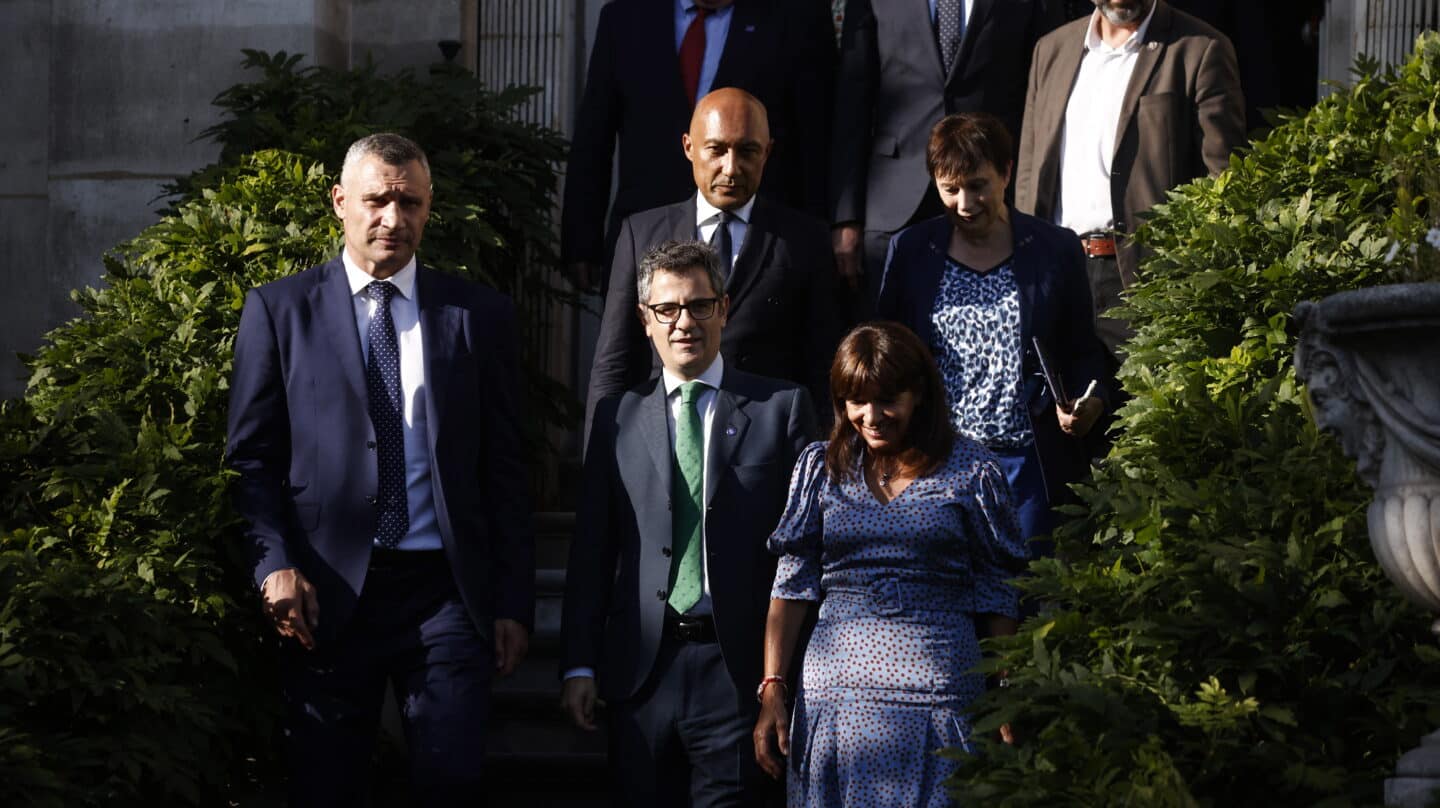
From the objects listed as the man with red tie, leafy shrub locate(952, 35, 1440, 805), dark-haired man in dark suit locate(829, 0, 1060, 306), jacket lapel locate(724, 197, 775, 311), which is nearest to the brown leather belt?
dark-haired man in dark suit locate(829, 0, 1060, 306)

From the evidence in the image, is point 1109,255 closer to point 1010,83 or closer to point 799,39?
point 1010,83

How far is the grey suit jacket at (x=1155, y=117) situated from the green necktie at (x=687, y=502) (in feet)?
6.64

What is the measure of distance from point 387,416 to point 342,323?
30cm

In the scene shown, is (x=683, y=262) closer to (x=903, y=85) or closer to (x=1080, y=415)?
(x=1080, y=415)

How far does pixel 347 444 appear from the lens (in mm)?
6105

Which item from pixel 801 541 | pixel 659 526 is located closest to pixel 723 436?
pixel 659 526

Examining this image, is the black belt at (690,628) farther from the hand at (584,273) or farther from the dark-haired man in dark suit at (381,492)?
the hand at (584,273)

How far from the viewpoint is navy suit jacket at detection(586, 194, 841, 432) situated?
674cm

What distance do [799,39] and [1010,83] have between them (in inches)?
31.5

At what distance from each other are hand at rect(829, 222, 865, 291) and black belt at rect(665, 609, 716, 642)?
2.20 metres

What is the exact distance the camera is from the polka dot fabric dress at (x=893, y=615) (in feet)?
17.7

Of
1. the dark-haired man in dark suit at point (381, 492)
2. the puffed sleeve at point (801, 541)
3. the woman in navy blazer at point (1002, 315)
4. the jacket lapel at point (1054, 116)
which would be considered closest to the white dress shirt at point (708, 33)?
the jacket lapel at point (1054, 116)

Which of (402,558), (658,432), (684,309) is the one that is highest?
(684,309)

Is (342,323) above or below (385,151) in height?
below
